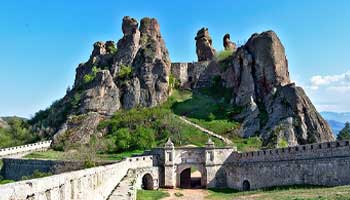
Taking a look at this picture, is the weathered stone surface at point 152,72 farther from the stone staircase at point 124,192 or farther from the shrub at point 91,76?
the stone staircase at point 124,192

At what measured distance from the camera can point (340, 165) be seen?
3375cm

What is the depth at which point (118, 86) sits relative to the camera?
237 feet

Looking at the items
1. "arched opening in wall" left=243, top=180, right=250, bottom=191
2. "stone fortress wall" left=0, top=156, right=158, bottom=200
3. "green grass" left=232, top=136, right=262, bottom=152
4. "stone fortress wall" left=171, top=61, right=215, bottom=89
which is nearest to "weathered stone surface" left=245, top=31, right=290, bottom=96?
"green grass" left=232, top=136, right=262, bottom=152

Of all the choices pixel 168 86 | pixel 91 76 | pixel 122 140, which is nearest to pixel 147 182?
pixel 122 140

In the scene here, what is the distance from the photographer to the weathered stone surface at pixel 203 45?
8138 centimetres

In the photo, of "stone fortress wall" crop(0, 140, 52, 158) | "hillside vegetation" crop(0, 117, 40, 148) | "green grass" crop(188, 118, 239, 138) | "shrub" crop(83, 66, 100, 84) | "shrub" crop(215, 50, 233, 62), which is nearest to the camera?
"green grass" crop(188, 118, 239, 138)

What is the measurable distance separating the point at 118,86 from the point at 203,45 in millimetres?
17569

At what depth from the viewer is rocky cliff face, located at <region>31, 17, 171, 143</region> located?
225 feet

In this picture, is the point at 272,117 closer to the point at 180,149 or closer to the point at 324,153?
the point at 180,149

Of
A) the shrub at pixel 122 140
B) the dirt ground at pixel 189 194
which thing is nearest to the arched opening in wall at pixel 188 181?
the dirt ground at pixel 189 194

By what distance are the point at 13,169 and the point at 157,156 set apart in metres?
21.2

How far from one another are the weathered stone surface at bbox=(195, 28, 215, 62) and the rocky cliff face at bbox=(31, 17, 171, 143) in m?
7.41

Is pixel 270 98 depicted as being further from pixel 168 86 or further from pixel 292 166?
pixel 292 166

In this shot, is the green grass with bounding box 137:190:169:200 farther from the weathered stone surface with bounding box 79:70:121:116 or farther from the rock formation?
the rock formation
